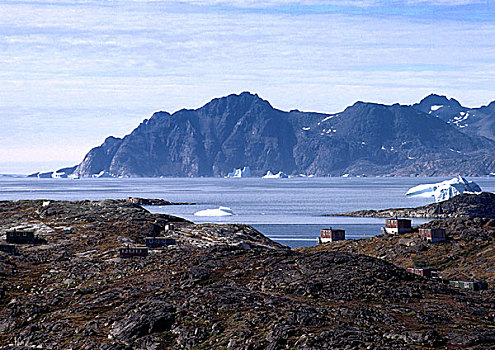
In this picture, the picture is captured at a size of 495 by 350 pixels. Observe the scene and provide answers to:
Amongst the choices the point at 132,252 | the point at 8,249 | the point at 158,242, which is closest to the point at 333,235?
the point at 158,242

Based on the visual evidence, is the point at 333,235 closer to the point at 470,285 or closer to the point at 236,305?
the point at 470,285

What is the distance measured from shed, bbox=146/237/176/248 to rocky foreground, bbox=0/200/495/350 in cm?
2218

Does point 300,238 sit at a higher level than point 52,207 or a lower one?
lower

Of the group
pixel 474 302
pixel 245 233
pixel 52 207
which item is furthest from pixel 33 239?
pixel 474 302

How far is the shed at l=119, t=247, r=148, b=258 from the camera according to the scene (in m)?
88.8

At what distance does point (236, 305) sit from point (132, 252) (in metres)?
37.4

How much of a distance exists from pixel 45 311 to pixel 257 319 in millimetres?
20552

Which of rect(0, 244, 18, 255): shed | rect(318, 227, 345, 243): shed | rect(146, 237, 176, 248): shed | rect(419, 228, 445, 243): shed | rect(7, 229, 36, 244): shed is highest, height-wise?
rect(7, 229, 36, 244): shed

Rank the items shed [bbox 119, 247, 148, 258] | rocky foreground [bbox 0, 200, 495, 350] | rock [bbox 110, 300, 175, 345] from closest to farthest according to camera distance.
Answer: rocky foreground [bbox 0, 200, 495, 350], rock [bbox 110, 300, 175, 345], shed [bbox 119, 247, 148, 258]

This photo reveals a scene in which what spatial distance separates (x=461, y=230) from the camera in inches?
5084

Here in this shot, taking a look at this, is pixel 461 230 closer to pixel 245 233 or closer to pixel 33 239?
pixel 245 233

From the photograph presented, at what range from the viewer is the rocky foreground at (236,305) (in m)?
46.8

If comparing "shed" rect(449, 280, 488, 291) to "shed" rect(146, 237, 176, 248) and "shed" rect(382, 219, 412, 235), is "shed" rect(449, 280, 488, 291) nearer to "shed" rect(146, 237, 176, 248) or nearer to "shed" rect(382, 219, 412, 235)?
"shed" rect(146, 237, 176, 248)

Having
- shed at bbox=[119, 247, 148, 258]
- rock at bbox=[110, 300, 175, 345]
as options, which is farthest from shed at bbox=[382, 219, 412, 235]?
rock at bbox=[110, 300, 175, 345]
